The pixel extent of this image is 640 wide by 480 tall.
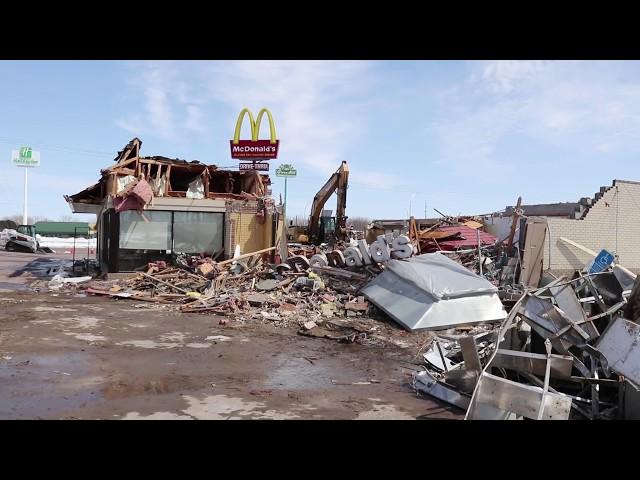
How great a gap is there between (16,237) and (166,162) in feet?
76.7

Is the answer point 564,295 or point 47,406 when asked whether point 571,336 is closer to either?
point 564,295

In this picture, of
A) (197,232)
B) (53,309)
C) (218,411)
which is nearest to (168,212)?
(197,232)

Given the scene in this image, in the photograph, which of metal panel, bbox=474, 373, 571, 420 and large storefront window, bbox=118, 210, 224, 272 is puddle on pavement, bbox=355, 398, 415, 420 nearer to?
metal panel, bbox=474, 373, 571, 420

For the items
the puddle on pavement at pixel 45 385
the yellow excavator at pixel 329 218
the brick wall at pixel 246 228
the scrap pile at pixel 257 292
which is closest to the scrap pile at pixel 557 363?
the scrap pile at pixel 257 292

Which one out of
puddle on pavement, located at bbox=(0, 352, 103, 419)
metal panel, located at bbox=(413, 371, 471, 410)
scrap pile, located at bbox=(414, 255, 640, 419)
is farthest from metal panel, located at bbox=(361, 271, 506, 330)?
puddle on pavement, located at bbox=(0, 352, 103, 419)

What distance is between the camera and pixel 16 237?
3581cm

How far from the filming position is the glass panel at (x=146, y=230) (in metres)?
17.6

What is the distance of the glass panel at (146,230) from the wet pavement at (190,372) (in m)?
6.85

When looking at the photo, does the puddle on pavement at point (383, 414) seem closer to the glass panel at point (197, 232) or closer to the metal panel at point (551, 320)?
the metal panel at point (551, 320)

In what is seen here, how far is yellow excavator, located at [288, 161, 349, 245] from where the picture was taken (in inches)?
795

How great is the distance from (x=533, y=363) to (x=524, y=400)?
1.05 metres
